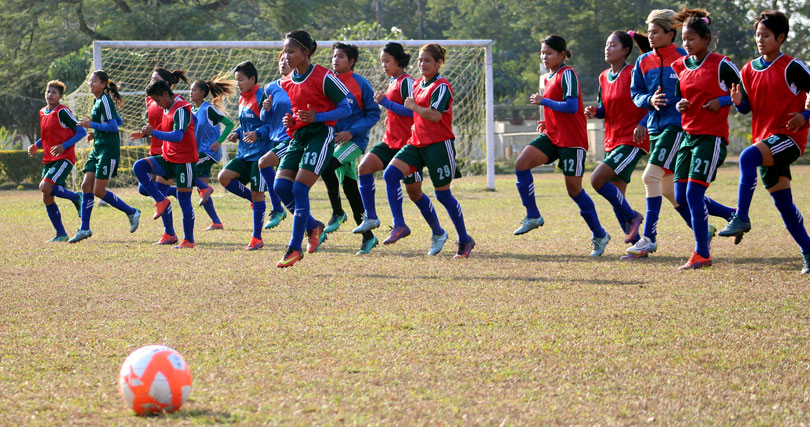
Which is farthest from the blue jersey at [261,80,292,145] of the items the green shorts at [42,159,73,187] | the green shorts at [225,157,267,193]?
the green shorts at [42,159,73,187]

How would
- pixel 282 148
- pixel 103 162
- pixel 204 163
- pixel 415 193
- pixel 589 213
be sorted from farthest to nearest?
pixel 204 163, pixel 103 162, pixel 282 148, pixel 415 193, pixel 589 213

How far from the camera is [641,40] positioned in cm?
870

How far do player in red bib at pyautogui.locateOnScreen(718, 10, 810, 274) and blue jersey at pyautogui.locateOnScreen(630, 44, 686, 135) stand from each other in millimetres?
875

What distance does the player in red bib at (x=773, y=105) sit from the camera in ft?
22.6

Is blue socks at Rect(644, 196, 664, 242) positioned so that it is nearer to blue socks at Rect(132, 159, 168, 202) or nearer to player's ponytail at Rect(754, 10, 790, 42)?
player's ponytail at Rect(754, 10, 790, 42)

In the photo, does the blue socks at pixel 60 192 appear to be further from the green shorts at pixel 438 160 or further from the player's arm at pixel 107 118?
the green shorts at pixel 438 160

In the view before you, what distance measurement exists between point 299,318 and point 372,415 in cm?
212

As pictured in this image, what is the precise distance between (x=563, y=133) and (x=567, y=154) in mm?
194

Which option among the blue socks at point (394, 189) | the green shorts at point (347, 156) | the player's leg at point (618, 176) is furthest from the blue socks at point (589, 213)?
the green shorts at point (347, 156)

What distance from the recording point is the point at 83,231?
10.8m

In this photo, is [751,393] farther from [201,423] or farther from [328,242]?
[328,242]

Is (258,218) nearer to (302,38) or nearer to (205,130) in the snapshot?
(205,130)

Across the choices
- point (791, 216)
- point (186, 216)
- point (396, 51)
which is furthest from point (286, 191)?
point (791, 216)

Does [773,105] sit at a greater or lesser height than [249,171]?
greater
